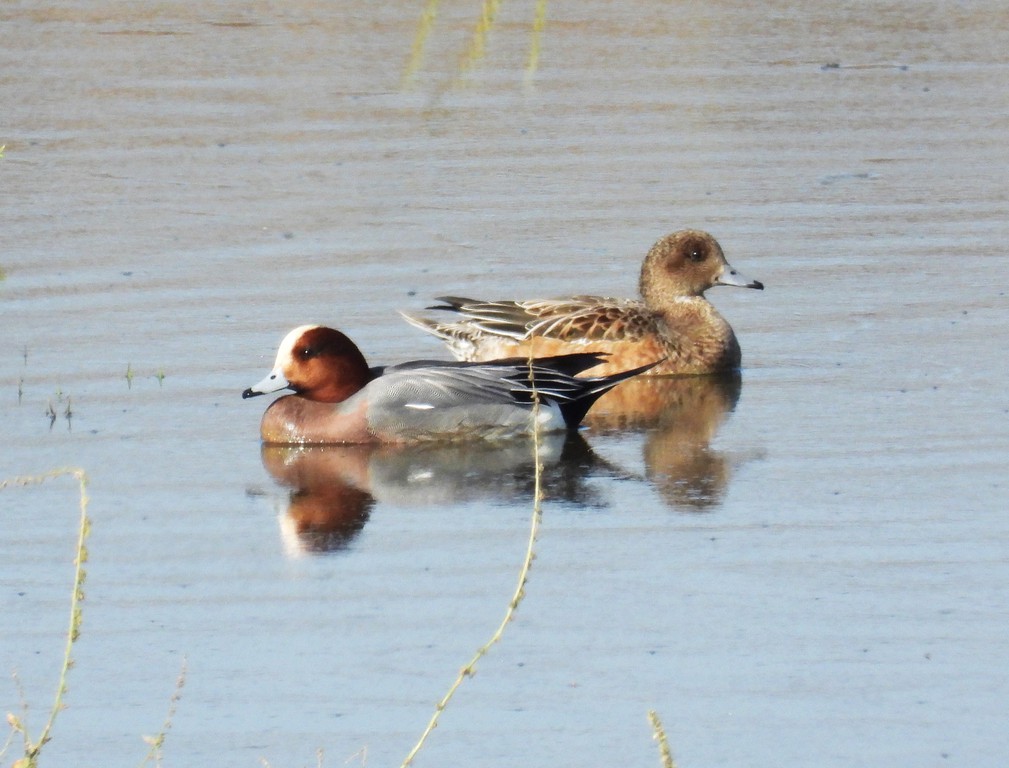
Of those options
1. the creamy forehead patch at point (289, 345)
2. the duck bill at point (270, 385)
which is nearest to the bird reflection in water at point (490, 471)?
the duck bill at point (270, 385)

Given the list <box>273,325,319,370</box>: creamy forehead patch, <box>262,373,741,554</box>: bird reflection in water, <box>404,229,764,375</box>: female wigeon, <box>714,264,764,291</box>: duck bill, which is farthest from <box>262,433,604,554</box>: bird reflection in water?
<box>714,264,764,291</box>: duck bill

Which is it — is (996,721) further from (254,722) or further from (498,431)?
(498,431)

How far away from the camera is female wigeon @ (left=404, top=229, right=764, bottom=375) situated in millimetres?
10047

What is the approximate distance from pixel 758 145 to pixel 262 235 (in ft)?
12.9

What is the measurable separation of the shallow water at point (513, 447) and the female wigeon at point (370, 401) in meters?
0.18

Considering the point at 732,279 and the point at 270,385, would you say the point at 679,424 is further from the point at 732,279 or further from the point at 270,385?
the point at 270,385

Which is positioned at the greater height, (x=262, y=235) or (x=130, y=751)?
(x=130, y=751)

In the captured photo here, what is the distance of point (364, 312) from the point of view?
34.9 ft

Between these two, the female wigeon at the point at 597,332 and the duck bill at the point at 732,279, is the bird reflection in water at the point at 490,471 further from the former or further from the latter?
the duck bill at the point at 732,279

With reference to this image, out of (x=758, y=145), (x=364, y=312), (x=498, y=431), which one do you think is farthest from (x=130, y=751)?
(x=758, y=145)

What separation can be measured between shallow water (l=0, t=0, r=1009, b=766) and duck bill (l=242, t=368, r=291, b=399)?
0.19m

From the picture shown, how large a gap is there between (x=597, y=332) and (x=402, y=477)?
203 centimetres

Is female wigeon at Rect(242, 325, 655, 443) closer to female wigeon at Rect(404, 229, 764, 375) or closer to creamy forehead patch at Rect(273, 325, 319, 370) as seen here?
creamy forehead patch at Rect(273, 325, 319, 370)

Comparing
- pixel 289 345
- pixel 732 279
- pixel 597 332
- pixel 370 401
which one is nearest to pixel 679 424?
pixel 597 332
